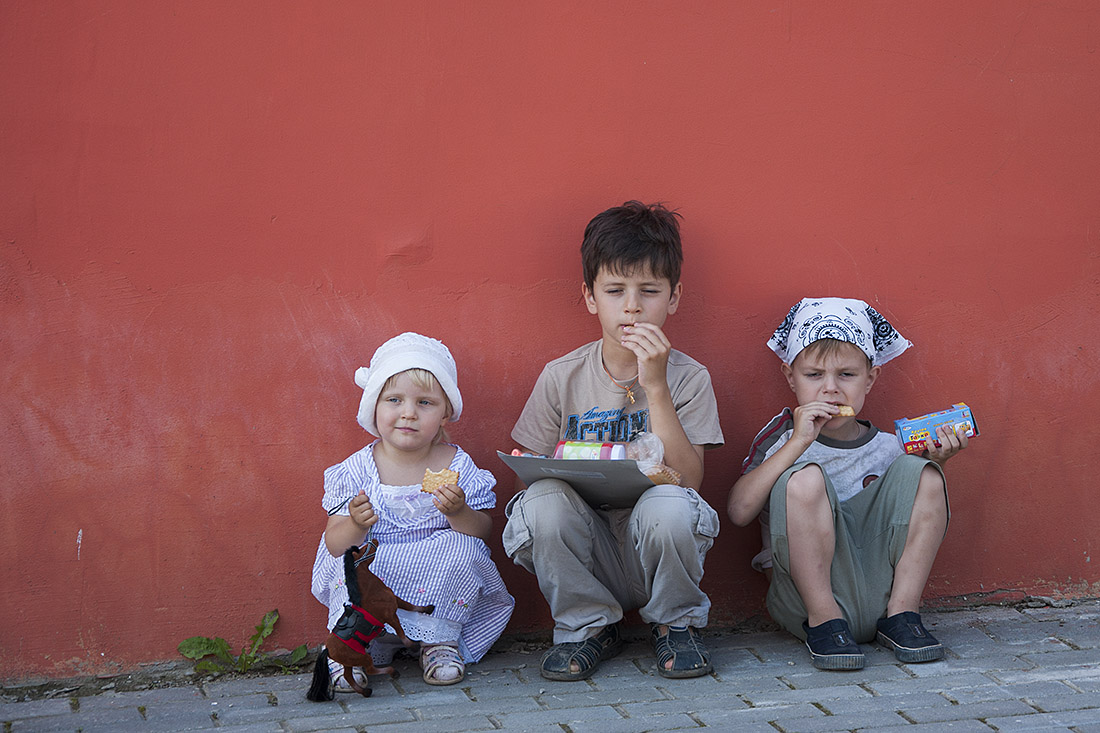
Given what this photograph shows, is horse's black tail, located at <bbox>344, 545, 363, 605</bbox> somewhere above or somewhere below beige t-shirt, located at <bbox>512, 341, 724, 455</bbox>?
below

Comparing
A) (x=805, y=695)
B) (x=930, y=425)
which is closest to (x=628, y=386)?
(x=930, y=425)

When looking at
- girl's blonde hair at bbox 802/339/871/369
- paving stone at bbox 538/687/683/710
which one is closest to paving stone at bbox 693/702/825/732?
paving stone at bbox 538/687/683/710

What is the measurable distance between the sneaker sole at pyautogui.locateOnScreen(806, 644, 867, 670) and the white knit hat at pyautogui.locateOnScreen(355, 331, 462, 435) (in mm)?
1302

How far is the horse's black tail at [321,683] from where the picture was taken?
9.30 feet

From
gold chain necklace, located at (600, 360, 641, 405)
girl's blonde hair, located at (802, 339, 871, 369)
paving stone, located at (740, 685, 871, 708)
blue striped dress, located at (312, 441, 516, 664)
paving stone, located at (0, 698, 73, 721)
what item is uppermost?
girl's blonde hair, located at (802, 339, 871, 369)

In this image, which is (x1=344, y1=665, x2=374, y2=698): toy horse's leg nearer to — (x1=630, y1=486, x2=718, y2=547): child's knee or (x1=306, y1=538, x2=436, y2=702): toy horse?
(x1=306, y1=538, x2=436, y2=702): toy horse

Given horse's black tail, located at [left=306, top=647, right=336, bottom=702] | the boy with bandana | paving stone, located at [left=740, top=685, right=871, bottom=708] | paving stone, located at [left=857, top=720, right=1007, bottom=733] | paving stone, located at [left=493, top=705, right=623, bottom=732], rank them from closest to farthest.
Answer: paving stone, located at [left=857, top=720, right=1007, bottom=733]
paving stone, located at [left=493, top=705, right=623, bottom=732]
paving stone, located at [left=740, top=685, right=871, bottom=708]
horse's black tail, located at [left=306, top=647, right=336, bottom=702]
the boy with bandana

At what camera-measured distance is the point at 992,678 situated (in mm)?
2867

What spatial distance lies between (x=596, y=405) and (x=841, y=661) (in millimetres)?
1048

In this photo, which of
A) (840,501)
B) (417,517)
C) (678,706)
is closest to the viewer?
(678,706)

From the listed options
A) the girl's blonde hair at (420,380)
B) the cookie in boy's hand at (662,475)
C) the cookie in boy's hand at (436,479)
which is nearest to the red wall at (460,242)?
the girl's blonde hair at (420,380)

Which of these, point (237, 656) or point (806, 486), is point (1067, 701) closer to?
point (806, 486)

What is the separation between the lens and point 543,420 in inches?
129

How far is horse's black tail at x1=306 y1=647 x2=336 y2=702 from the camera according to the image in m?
2.83
